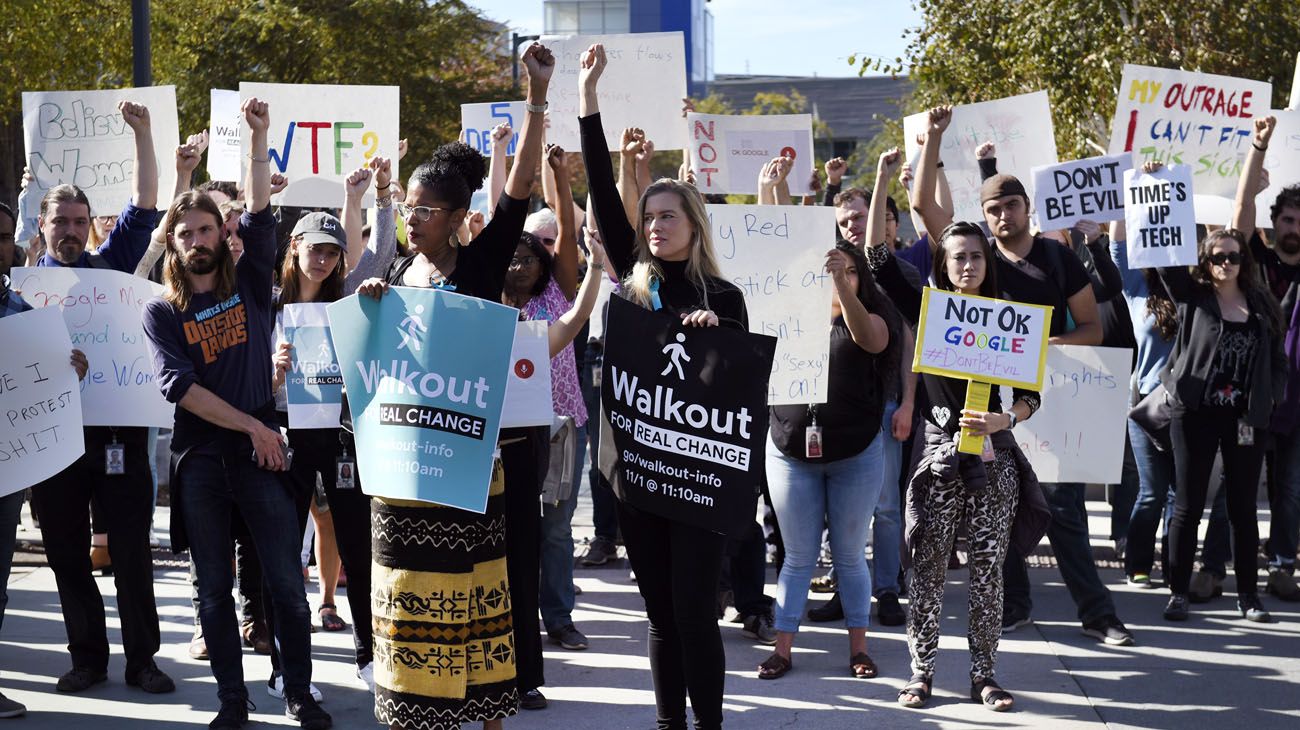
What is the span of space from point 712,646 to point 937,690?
180cm

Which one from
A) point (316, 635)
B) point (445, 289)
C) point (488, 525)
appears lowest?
point (316, 635)

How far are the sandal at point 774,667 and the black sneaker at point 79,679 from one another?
292cm

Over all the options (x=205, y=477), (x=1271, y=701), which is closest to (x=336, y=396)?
(x=205, y=477)

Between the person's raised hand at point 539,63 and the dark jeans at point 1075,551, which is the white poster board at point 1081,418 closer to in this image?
the dark jeans at point 1075,551

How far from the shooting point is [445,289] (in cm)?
478

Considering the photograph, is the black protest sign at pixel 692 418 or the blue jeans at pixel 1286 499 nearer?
the black protest sign at pixel 692 418

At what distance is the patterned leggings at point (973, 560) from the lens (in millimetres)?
5914

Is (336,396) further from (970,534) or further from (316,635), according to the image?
(970,534)

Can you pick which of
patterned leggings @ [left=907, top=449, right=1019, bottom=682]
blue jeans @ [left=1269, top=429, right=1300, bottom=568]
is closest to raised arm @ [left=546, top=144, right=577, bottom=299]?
patterned leggings @ [left=907, top=449, right=1019, bottom=682]

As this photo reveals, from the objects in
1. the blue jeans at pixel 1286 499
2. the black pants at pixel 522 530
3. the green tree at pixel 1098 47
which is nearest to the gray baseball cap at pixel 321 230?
the black pants at pixel 522 530

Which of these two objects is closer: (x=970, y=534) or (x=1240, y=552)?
(x=970, y=534)

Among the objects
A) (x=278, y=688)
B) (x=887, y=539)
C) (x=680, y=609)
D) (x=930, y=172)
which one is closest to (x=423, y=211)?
(x=680, y=609)

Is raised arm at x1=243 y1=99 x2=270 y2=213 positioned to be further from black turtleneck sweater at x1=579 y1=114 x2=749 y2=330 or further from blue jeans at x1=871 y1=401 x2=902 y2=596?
blue jeans at x1=871 y1=401 x2=902 y2=596

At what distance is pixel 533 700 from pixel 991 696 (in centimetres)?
190
